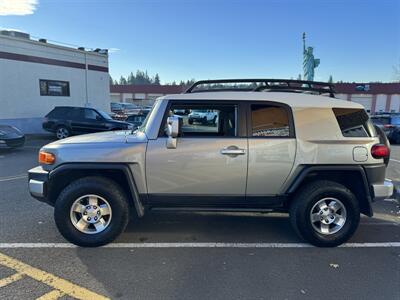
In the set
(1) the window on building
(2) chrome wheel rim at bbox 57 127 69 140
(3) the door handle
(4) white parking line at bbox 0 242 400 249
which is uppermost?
(1) the window on building

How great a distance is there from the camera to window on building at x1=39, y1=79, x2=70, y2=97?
1617cm

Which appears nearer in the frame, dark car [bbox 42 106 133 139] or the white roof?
the white roof

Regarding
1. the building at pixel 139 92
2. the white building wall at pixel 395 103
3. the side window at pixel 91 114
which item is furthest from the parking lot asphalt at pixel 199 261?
the building at pixel 139 92

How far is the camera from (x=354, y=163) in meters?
3.79

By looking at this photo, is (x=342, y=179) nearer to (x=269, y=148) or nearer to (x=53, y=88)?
(x=269, y=148)

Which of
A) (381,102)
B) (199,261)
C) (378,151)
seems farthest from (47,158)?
(381,102)

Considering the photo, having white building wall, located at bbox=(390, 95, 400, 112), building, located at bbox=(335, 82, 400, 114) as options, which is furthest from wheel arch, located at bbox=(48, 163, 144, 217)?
white building wall, located at bbox=(390, 95, 400, 112)

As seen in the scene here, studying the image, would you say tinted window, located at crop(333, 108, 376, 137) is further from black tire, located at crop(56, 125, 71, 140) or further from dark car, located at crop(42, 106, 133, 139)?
black tire, located at crop(56, 125, 71, 140)

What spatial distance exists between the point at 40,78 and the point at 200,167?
597 inches

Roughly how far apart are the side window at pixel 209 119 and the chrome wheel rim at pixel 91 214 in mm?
1311

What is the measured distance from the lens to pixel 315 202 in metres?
3.81

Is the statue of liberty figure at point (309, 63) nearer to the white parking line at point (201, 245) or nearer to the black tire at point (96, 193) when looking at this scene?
the white parking line at point (201, 245)

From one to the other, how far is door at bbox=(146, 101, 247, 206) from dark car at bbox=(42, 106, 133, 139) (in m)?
11.0

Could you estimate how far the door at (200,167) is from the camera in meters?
3.73
